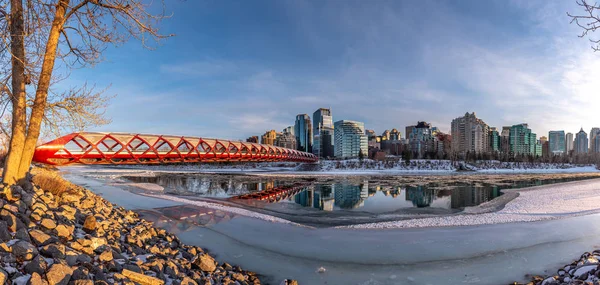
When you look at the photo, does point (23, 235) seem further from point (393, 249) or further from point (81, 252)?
point (393, 249)

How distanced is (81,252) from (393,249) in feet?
31.7

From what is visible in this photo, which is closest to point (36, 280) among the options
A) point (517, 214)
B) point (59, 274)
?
point (59, 274)

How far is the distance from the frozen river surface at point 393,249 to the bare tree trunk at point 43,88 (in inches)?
237

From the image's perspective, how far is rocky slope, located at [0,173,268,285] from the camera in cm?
489

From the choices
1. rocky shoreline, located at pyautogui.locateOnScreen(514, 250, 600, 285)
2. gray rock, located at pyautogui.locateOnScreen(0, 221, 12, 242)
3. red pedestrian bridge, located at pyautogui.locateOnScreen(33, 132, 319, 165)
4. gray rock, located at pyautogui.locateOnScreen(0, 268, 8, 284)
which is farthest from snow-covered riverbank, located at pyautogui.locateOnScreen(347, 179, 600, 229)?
red pedestrian bridge, located at pyautogui.locateOnScreen(33, 132, 319, 165)

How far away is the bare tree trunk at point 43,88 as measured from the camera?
9008 mm

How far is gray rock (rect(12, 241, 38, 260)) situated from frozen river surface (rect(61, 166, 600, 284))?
5.38 m

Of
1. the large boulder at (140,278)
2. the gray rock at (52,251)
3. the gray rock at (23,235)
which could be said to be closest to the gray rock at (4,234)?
the gray rock at (23,235)

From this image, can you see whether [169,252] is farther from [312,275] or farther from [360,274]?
[360,274]

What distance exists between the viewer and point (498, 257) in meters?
10.4

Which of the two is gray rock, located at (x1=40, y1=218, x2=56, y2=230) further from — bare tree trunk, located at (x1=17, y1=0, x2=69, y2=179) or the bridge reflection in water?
the bridge reflection in water

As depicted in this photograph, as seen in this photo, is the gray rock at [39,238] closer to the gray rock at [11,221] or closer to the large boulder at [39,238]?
the large boulder at [39,238]

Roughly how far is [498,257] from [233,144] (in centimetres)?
4895

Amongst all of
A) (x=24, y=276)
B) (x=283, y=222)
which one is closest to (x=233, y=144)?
(x=283, y=222)
